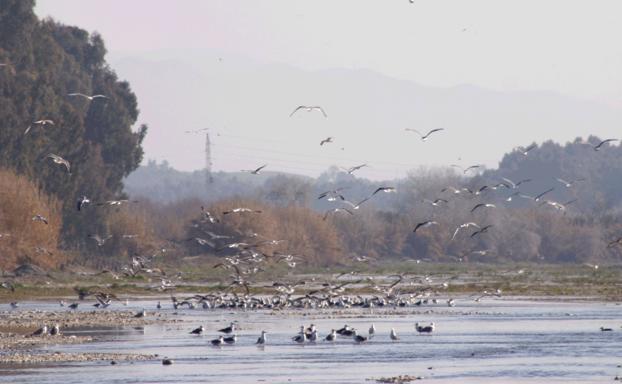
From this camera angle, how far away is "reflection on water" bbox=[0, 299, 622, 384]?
117 ft

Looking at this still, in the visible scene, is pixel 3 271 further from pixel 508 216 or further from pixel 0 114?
pixel 508 216

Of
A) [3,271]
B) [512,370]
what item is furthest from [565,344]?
[3,271]

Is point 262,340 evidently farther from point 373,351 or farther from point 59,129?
point 59,129

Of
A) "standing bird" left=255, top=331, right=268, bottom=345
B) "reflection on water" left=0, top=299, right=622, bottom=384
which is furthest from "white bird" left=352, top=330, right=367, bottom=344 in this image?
"standing bird" left=255, top=331, right=268, bottom=345

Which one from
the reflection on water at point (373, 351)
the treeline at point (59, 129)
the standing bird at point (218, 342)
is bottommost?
the reflection on water at point (373, 351)

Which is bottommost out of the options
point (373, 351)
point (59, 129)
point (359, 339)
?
point (373, 351)

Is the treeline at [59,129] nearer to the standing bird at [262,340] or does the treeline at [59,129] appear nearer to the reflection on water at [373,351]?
the reflection on water at [373,351]

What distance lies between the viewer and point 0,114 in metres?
89.3

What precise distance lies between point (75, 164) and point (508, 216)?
2342 inches

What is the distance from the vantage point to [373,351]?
4206cm

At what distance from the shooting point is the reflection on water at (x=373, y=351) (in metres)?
35.6

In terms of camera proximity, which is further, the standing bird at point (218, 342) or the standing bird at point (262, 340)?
the standing bird at point (262, 340)

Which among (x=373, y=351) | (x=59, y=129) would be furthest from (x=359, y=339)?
(x=59, y=129)

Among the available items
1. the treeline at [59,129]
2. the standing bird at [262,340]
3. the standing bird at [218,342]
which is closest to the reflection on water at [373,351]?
the standing bird at [262,340]
